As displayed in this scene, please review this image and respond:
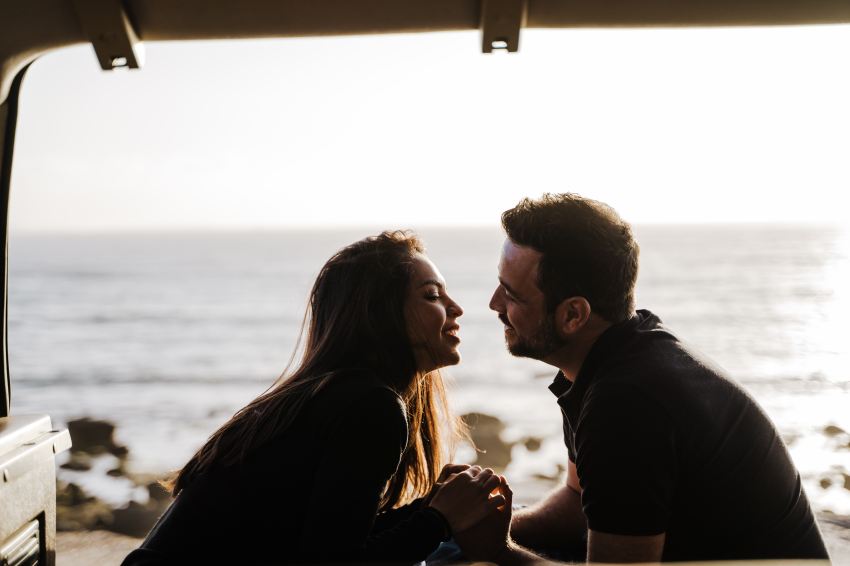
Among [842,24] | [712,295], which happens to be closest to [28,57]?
[842,24]

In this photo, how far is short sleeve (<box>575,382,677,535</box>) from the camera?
1870mm

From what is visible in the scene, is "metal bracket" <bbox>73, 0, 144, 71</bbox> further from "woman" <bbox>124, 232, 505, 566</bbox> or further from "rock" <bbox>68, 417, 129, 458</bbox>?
"rock" <bbox>68, 417, 129, 458</bbox>

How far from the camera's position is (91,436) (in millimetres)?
8797

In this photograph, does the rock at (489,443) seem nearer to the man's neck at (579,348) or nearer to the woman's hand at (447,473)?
the woman's hand at (447,473)

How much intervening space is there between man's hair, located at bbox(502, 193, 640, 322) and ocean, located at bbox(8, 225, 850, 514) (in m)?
0.97

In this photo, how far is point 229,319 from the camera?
→ 2508 centimetres

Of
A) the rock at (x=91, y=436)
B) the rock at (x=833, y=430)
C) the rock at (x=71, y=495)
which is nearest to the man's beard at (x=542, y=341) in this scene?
the rock at (x=71, y=495)

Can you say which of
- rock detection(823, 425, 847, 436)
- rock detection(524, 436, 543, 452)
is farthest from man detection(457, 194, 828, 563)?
rock detection(823, 425, 847, 436)

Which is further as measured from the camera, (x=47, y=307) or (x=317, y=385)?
(x=47, y=307)

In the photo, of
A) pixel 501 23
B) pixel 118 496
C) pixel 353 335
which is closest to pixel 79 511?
pixel 118 496

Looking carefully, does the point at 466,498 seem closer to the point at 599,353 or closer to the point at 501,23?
the point at 599,353

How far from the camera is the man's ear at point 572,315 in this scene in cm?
234

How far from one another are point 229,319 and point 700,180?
41.0m

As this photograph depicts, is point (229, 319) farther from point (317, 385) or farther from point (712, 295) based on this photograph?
point (317, 385)
